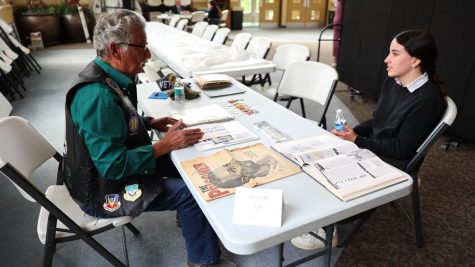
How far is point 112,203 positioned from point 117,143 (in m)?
0.30

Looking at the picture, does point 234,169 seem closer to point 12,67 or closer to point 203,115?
point 203,115

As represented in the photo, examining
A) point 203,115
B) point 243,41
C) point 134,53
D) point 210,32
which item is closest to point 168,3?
point 210,32

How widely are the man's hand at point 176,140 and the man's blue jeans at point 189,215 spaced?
201mm

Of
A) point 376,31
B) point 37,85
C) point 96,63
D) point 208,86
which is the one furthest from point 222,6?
point 96,63

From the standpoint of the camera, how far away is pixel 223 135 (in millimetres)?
1500

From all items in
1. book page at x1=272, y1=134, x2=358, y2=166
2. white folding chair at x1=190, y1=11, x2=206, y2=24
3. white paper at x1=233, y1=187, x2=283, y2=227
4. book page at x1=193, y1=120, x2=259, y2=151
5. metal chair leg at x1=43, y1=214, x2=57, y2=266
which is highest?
white folding chair at x1=190, y1=11, x2=206, y2=24

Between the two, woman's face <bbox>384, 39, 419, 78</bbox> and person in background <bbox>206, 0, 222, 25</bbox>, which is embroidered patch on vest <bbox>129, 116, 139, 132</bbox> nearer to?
woman's face <bbox>384, 39, 419, 78</bbox>

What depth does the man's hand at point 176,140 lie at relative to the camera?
4.44 ft

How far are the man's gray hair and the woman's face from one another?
4.23ft

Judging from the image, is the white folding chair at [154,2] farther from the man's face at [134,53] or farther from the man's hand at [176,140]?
the man's hand at [176,140]

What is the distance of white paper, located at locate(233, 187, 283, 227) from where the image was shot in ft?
3.09

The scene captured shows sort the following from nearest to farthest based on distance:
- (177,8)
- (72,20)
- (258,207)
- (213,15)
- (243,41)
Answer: (258,207) → (243,41) → (72,20) → (213,15) → (177,8)

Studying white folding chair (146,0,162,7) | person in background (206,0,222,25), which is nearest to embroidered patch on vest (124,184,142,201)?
person in background (206,0,222,25)

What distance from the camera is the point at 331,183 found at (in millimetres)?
1104
